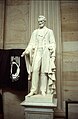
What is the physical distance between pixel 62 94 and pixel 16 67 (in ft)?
4.21

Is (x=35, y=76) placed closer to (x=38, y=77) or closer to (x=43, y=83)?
(x=38, y=77)

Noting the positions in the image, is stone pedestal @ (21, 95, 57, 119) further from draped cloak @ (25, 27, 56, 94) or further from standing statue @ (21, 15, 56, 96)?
draped cloak @ (25, 27, 56, 94)

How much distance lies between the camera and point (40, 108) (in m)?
3.69

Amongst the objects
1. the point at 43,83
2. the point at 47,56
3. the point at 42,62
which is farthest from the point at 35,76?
the point at 47,56

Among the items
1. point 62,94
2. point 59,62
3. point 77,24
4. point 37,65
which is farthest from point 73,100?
point 77,24

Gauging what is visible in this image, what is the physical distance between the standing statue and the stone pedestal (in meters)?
0.21

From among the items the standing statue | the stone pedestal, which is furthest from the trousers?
the stone pedestal

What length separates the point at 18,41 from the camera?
204 inches

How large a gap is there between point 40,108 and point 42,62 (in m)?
0.92

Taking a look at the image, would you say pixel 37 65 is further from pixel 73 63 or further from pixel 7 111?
pixel 7 111

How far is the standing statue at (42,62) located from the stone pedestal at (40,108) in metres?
0.21

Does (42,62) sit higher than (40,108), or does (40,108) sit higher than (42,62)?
(42,62)

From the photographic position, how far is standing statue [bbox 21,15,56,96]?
4.00 metres

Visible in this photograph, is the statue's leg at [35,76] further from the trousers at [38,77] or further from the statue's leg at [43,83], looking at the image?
the statue's leg at [43,83]
